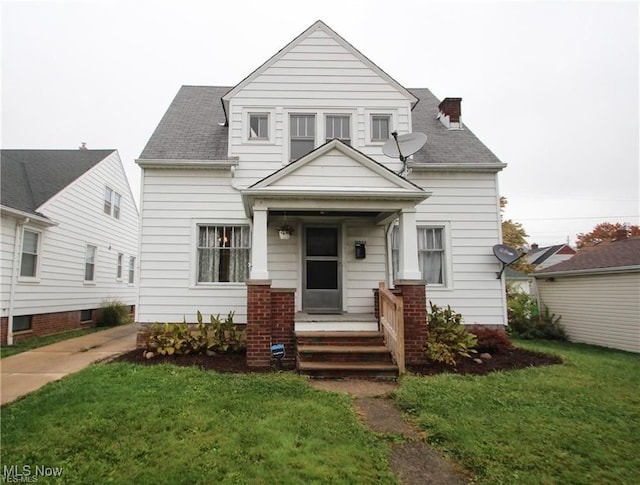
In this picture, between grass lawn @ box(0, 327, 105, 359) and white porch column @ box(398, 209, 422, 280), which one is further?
grass lawn @ box(0, 327, 105, 359)

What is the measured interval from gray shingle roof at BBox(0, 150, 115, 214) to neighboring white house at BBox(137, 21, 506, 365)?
195 inches

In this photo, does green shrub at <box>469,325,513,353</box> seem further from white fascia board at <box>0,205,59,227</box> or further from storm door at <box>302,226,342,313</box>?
white fascia board at <box>0,205,59,227</box>

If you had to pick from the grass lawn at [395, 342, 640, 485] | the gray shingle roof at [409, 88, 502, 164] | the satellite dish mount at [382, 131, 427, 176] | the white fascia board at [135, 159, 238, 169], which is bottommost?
the grass lawn at [395, 342, 640, 485]

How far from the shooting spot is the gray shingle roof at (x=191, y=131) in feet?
27.5

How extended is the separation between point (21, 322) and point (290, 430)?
409 inches

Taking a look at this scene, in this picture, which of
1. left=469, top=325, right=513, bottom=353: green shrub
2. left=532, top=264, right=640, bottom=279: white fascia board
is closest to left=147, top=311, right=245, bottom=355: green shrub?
left=469, top=325, right=513, bottom=353: green shrub

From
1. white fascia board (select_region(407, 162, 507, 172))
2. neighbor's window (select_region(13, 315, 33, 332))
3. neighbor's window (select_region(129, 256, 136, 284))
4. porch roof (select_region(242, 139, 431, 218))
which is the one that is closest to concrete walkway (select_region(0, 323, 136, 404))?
neighbor's window (select_region(13, 315, 33, 332))

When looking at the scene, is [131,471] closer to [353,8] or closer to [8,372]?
[8,372]

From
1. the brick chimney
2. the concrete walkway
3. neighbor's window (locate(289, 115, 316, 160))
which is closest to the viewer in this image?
the concrete walkway

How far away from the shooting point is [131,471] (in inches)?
111

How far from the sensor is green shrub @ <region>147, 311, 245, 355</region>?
6754 mm

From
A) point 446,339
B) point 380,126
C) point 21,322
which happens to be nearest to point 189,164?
point 380,126

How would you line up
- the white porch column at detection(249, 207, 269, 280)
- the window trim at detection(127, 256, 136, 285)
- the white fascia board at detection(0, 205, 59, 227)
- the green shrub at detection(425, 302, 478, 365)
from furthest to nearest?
the window trim at detection(127, 256, 136, 285), the white fascia board at detection(0, 205, 59, 227), the green shrub at detection(425, 302, 478, 365), the white porch column at detection(249, 207, 269, 280)

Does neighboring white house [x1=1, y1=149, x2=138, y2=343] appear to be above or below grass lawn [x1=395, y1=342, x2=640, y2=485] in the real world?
above
